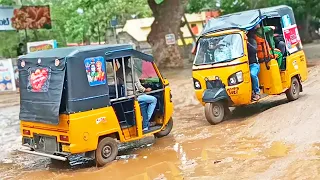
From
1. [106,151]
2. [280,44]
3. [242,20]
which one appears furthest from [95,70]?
[280,44]

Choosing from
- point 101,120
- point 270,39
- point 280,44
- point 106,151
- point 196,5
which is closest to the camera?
point 101,120

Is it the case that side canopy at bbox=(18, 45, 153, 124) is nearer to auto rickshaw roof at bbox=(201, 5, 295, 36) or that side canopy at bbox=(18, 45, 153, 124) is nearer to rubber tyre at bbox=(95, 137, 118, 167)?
rubber tyre at bbox=(95, 137, 118, 167)

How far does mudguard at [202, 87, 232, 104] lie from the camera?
1114 centimetres

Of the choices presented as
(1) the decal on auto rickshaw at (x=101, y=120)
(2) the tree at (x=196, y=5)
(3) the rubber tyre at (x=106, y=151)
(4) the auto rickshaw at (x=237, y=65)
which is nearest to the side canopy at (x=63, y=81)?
(1) the decal on auto rickshaw at (x=101, y=120)

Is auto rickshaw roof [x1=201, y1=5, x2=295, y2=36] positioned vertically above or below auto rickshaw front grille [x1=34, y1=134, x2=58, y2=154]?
above

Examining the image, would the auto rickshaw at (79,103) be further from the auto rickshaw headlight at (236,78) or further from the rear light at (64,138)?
the auto rickshaw headlight at (236,78)

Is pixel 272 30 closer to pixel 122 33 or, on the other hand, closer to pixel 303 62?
pixel 303 62

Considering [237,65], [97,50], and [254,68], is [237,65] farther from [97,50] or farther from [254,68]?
[97,50]

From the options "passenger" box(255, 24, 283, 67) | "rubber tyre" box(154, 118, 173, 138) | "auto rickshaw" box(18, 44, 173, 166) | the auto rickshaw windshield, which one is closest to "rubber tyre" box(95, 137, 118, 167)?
"auto rickshaw" box(18, 44, 173, 166)

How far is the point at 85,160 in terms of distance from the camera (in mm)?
9562

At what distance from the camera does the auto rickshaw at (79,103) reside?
27.6 feet

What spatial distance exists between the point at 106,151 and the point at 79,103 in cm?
111

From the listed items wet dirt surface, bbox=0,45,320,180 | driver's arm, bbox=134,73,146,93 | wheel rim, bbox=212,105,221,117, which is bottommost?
wet dirt surface, bbox=0,45,320,180

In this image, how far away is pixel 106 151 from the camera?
29.5 feet
